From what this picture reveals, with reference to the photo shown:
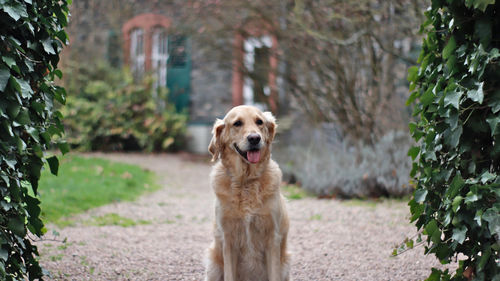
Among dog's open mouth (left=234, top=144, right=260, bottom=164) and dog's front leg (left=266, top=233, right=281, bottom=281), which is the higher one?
dog's open mouth (left=234, top=144, right=260, bottom=164)

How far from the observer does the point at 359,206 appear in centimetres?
677

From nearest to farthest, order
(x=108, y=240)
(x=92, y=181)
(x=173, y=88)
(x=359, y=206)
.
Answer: (x=108, y=240) → (x=359, y=206) → (x=92, y=181) → (x=173, y=88)

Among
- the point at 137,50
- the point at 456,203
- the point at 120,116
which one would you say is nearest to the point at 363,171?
the point at 456,203

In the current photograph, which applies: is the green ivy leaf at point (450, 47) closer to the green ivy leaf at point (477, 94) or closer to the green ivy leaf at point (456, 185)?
the green ivy leaf at point (477, 94)

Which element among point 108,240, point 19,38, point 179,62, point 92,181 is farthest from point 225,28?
point 19,38

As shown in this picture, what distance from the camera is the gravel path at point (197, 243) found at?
403 centimetres

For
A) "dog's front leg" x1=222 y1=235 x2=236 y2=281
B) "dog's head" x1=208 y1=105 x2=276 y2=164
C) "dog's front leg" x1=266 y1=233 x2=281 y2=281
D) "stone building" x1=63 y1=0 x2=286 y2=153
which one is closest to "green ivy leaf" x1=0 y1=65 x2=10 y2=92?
"dog's head" x1=208 y1=105 x2=276 y2=164

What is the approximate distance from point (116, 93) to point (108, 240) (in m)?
9.48

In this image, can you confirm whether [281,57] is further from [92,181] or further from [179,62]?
[179,62]

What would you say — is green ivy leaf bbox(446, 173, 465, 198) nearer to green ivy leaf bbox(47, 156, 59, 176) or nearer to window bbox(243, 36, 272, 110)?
green ivy leaf bbox(47, 156, 59, 176)

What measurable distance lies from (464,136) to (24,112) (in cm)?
226

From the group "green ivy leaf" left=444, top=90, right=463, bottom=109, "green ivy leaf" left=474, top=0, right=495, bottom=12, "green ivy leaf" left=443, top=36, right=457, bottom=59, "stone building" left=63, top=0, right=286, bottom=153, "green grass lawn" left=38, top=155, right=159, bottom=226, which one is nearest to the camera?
Answer: "green ivy leaf" left=474, top=0, right=495, bottom=12

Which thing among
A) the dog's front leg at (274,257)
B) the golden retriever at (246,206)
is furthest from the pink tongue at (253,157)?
the dog's front leg at (274,257)

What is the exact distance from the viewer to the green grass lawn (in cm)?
641
